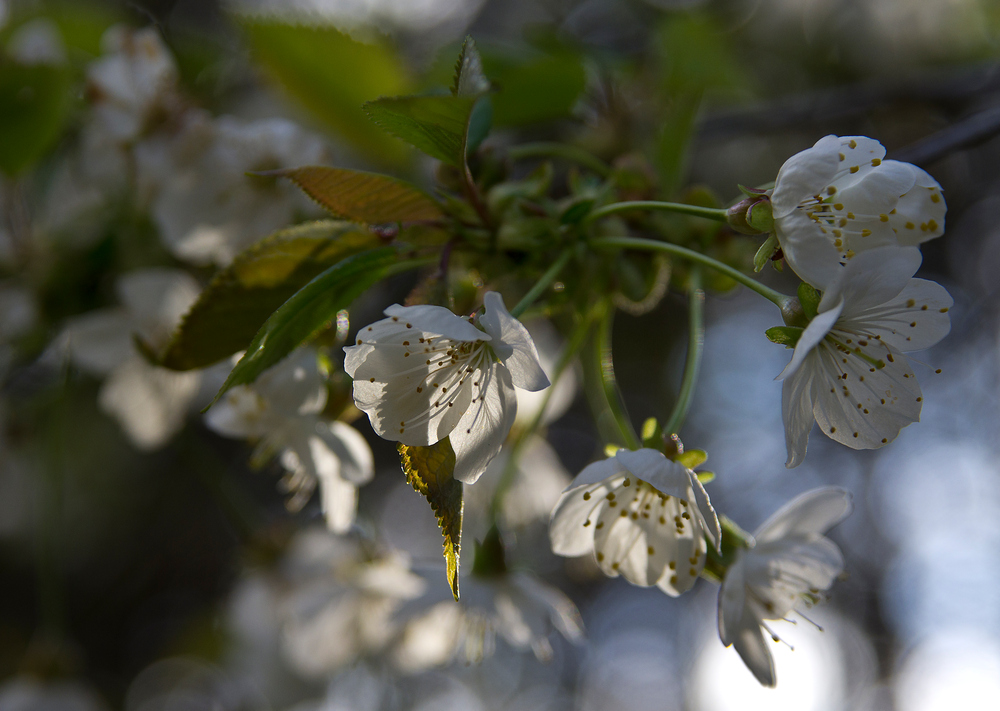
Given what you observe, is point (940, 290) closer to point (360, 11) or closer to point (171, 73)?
point (171, 73)

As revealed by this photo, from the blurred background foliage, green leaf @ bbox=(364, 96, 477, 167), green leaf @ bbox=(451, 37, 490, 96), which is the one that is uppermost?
green leaf @ bbox=(451, 37, 490, 96)

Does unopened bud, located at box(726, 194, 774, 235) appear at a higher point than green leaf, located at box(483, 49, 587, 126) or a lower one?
higher

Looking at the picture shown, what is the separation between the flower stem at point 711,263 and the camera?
2.38ft

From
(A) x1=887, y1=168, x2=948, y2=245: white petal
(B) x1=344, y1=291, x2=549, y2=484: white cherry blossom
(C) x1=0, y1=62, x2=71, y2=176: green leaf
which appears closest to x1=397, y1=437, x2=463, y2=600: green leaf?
(B) x1=344, y1=291, x2=549, y2=484: white cherry blossom

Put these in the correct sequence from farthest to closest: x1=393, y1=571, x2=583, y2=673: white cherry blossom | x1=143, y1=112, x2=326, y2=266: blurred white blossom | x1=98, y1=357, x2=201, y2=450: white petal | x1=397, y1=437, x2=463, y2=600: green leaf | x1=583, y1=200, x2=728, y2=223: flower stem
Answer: x1=98, y1=357, x2=201, y2=450: white petal < x1=143, y1=112, x2=326, y2=266: blurred white blossom < x1=393, y1=571, x2=583, y2=673: white cherry blossom < x1=583, y1=200, x2=728, y2=223: flower stem < x1=397, y1=437, x2=463, y2=600: green leaf

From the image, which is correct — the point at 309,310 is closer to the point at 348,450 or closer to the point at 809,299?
the point at 348,450

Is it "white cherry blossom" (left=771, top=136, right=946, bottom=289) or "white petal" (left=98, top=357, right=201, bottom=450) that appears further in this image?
"white petal" (left=98, top=357, right=201, bottom=450)

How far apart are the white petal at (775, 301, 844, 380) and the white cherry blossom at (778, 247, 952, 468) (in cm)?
3

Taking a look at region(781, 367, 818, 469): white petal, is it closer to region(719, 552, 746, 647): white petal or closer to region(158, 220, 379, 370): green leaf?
region(719, 552, 746, 647): white petal

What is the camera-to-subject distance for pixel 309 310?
0.70m

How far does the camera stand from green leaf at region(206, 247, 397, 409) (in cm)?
67

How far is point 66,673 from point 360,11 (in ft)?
7.46

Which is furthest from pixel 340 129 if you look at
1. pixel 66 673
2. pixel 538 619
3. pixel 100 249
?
pixel 66 673

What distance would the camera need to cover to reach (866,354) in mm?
747
